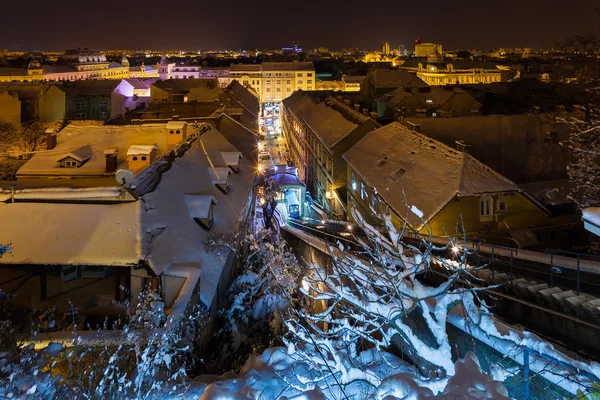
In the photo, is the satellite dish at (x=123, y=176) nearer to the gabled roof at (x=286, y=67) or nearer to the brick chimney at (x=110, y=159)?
the brick chimney at (x=110, y=159)

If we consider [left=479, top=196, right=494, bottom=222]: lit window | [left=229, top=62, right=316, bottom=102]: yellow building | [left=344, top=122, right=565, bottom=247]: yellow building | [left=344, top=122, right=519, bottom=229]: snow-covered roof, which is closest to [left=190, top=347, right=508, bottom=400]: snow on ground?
[left=344, top=122, right=519, bottom=229]: snow-covered roof

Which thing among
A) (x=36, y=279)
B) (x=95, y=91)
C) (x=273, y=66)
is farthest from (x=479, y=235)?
(x=273, y=66)

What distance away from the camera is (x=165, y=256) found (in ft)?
33.2

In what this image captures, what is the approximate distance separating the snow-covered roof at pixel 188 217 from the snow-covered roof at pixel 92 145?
10.2 ft

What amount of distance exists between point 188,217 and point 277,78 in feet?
273

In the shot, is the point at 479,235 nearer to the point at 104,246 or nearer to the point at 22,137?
the point at 104,246

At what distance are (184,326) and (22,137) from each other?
117 feet

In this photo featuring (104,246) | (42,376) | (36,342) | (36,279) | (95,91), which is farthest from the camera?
(95,91)

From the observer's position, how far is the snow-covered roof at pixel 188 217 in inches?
405

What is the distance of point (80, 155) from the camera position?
1692cm

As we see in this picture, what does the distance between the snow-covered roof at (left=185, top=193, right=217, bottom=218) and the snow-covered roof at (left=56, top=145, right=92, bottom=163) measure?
19.8ft

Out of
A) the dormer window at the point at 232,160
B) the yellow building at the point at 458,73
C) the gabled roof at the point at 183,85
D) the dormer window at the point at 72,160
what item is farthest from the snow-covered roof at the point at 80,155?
the yellow building at the point at 458,73

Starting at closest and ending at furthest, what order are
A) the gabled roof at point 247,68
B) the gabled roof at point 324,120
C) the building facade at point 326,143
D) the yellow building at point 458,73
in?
the building facade at point 326,143, the gabled roof at point 324,120, the yellow building at point 458,73, the gabled roof at point 247,68

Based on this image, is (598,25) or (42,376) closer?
(42,376)
